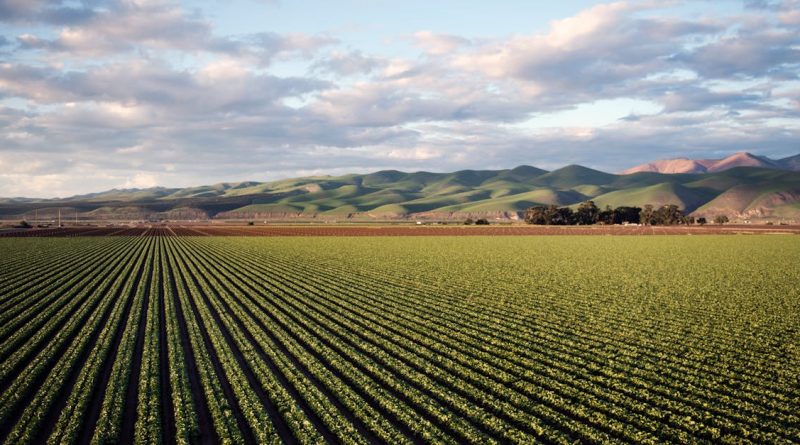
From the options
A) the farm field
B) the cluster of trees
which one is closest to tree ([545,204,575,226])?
Answer: the cluster of trees

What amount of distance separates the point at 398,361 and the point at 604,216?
165 m

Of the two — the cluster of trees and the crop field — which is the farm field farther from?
the crop field

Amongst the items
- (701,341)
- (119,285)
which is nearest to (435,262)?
(119,285)

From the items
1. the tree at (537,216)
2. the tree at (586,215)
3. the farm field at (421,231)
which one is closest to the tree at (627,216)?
the tree at (586,215)

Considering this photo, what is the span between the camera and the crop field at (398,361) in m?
13.9

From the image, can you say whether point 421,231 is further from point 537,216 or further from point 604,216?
point 604,216

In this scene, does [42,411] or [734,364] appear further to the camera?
[734,364]

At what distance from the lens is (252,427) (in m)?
13.8

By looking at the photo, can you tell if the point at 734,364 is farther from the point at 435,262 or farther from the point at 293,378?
the point at 435,262

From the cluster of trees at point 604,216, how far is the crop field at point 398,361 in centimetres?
12724

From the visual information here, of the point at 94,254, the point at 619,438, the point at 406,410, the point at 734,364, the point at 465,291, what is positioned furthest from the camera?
the point at 94,254

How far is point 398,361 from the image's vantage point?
19172 millimetres

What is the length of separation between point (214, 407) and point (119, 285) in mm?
28169

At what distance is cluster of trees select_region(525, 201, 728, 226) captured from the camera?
16588 cm
